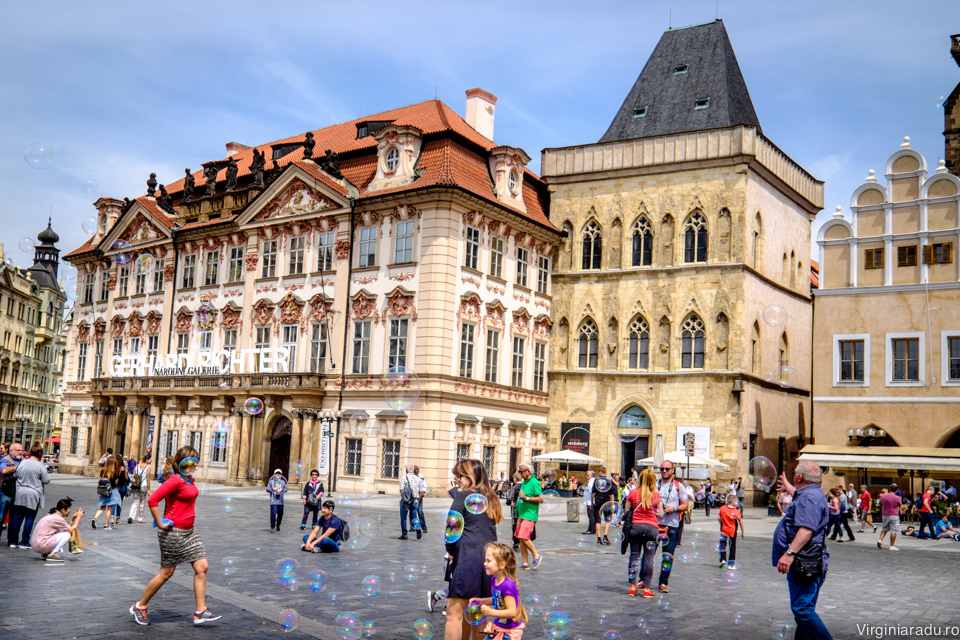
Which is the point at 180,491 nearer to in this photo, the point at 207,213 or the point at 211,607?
the point at 211,607

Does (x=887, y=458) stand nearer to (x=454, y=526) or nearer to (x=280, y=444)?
(x=280, y=444)

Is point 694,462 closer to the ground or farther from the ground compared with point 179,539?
farther from the ground

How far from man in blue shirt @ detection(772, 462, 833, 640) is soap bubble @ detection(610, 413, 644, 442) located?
3325cm

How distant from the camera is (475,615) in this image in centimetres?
740

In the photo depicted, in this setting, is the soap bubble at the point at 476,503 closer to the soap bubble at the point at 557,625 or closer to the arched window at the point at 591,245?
the soap bubble at the point at 557,625

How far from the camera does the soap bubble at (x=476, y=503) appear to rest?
8.31 m

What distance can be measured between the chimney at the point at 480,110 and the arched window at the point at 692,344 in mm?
14738

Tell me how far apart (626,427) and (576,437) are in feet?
8.04

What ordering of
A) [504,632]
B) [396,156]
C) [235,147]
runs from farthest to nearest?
[235,147] → [396,156] → [504,632]

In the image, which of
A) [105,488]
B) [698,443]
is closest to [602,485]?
[105,488]

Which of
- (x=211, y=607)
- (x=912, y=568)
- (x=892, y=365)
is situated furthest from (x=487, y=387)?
(x=211, y=607)

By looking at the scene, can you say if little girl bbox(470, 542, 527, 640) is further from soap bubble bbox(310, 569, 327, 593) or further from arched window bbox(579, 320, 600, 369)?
arched window bbox(579, 320, 600, 369)

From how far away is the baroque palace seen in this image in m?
39.1

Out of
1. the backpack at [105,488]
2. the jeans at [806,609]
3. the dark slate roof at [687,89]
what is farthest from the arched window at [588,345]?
the jeans at [806,609]
